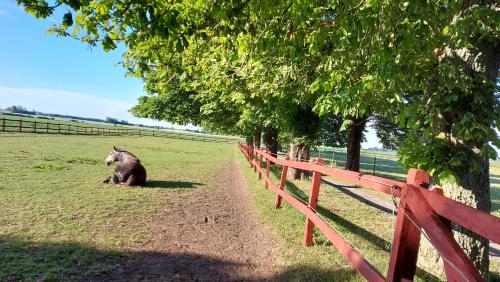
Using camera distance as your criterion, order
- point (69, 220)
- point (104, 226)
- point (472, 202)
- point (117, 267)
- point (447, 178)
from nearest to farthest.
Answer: point (117, 267)
point (447, 178)
point (472, 202)
point (104, 226)
point (69, 220)

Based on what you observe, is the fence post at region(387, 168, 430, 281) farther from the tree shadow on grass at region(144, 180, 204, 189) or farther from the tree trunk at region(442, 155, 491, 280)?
the tree shadow on grass at region(144, 180, 204, 189)

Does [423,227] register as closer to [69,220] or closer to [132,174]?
[69,220]

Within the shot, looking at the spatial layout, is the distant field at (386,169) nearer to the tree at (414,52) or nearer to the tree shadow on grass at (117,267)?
the tree at (414,52)

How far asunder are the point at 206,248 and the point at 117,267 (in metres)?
1.59

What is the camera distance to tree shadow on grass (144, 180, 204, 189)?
12075mm

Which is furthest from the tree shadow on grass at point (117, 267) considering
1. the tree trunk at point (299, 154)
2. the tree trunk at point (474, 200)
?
the tree trunk at point (299, 154)

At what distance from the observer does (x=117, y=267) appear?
5.02 meters

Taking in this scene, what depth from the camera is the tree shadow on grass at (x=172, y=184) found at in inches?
475

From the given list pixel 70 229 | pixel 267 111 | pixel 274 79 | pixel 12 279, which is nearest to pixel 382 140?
pixel 267 111

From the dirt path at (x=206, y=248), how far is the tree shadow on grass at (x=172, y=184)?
2.52m

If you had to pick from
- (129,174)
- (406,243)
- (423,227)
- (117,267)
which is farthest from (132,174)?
(423,227)

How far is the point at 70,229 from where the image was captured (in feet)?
21.0

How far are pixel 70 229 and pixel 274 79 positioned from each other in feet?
19.9

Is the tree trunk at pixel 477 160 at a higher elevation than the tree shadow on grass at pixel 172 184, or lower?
higher
